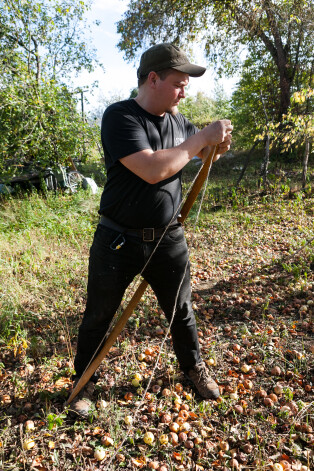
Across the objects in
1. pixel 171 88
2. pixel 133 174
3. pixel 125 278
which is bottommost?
pixel 125 278

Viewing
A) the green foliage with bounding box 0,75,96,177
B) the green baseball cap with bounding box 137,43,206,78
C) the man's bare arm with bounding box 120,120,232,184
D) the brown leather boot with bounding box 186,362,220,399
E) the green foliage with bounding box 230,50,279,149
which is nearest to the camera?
the man's bare arm with bounding box 120,120,232,184

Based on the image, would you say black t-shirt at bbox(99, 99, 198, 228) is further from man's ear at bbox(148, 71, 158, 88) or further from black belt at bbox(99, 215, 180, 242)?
man's ear at bbox(148, 71, 158, 88)

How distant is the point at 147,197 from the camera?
1828mm

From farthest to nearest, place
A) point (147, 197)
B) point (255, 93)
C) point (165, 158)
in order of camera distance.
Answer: point (255, 93) < point (147, 197) < point (165, 158)

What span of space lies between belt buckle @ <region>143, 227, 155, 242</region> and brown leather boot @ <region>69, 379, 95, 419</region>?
3.81ft

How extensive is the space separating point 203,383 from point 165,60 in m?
2.13

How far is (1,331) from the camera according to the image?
3.08 metres

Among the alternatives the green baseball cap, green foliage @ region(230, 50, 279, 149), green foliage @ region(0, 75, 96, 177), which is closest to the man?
the green baseball cap

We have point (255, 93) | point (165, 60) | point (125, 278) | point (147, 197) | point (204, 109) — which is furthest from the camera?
point (204, 109)

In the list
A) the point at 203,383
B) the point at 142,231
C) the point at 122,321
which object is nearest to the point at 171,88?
the point at 142,231

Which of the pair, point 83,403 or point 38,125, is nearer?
point 83,403

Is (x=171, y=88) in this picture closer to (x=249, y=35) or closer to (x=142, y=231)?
(x=142, y=231)

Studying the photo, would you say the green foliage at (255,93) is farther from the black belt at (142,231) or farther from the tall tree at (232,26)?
the black belt at (142,231)

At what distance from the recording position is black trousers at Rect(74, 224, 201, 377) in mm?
1939
